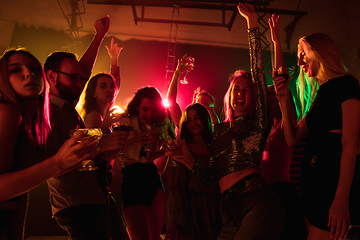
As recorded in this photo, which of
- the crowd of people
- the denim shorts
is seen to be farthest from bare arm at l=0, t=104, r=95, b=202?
the denim shorts

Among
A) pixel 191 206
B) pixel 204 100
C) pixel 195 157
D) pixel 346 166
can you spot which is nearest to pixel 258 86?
pixel 346 166

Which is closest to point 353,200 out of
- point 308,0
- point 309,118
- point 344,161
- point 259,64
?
point 344,161

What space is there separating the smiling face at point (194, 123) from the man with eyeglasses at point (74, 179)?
1.02 meters

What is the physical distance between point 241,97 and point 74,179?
4.29ft

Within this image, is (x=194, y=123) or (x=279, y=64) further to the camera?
(x=194, y=123)

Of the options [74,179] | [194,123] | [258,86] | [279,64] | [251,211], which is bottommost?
[251,211]

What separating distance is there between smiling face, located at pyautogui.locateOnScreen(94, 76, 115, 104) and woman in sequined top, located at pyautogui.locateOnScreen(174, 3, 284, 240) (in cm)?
99

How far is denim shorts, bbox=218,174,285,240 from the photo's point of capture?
1376 millimetres

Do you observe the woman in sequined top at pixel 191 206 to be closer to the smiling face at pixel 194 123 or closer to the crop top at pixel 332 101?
the smiling face at pixel 194 123

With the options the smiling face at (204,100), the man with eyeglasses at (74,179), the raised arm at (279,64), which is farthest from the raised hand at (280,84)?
the smiling face at (204,100)

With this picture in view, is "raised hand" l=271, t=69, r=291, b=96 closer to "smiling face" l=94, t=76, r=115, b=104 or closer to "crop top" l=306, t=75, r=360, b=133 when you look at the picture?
"crop top" l=306, t=75, r=360, b=133

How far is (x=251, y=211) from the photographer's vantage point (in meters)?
1.43

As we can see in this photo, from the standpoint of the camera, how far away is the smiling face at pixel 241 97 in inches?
72.0

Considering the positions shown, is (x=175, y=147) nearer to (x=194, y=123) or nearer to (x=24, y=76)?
(x=194, y=123)
